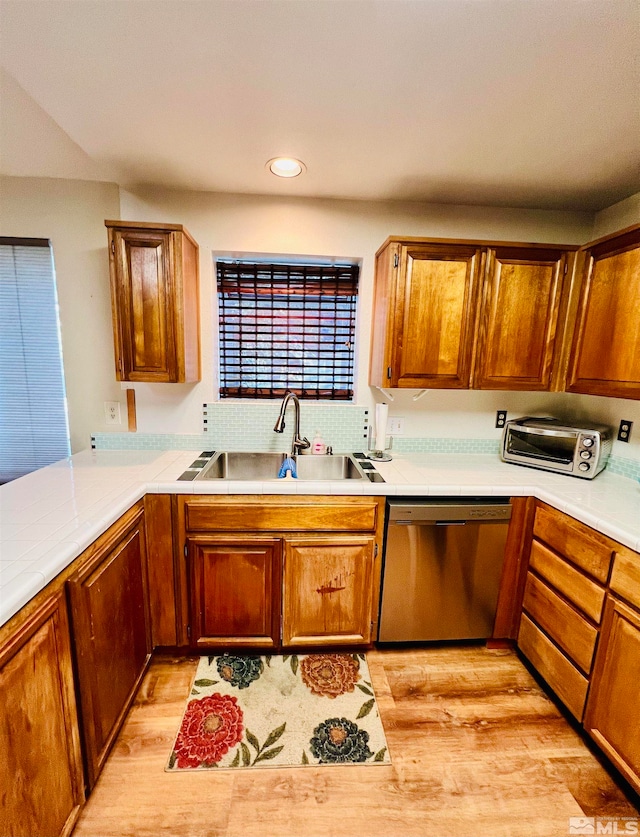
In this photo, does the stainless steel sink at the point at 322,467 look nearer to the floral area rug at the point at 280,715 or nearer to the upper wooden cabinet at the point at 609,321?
the floral area rug at the point at 280,715

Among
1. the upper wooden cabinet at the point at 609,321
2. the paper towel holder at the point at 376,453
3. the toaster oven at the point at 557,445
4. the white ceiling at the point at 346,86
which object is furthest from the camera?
the paper towel holder at the point at 376,453

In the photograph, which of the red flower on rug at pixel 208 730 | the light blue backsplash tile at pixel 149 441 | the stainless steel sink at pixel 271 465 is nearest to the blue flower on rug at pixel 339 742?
the red flower on rug at pixel 208 730

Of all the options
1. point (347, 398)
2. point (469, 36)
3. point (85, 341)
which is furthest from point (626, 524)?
point (85, 341)

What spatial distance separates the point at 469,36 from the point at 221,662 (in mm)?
2580

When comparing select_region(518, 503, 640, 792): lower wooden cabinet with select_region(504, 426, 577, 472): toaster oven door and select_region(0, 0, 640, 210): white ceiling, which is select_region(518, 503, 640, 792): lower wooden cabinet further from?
select_region(0, 0, 640, 210): white ceiling

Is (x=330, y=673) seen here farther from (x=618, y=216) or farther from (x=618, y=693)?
(x=618, y=216)

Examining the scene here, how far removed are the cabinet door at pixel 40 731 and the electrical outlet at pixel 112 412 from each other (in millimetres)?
1282

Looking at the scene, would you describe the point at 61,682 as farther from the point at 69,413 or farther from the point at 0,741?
the point at 69,413

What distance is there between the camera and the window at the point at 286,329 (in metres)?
2.08

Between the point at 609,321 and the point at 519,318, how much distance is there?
373mm

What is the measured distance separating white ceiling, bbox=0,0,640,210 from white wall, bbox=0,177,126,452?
303 mm

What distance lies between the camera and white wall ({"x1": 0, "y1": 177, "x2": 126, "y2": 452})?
73.6 inches

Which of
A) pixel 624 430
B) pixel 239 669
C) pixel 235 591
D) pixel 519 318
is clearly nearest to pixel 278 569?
pixel 235 591

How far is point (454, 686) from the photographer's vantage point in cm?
159
